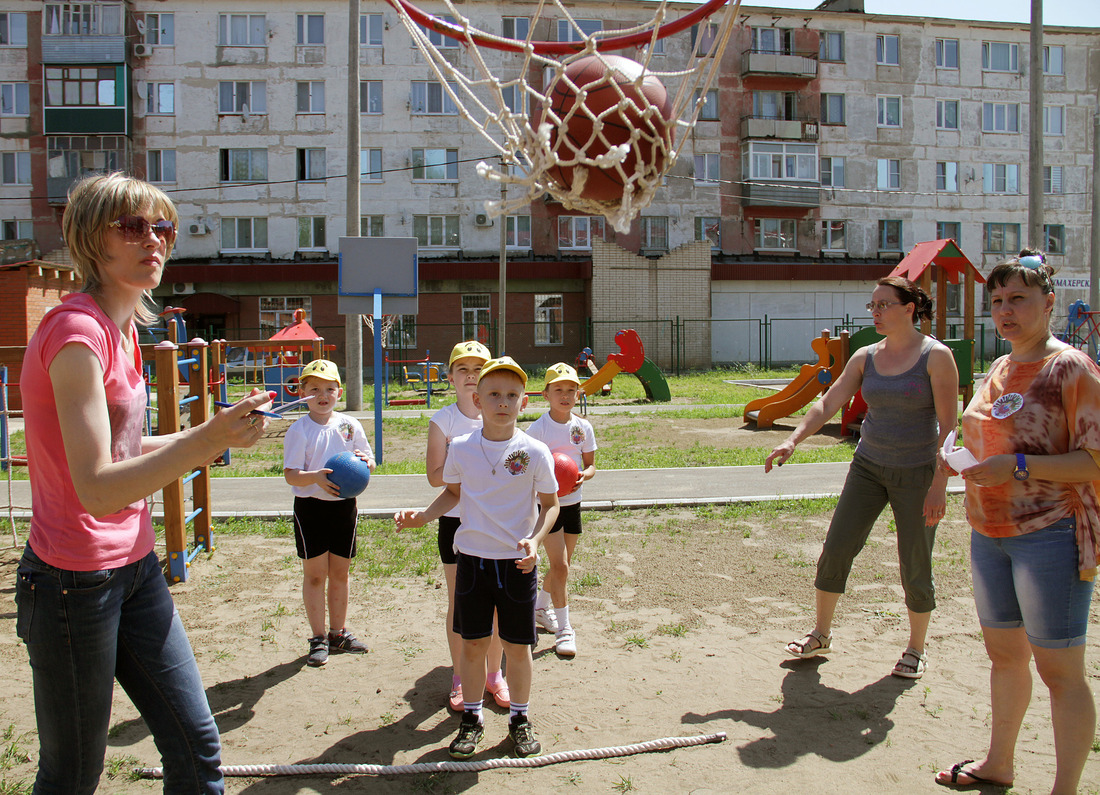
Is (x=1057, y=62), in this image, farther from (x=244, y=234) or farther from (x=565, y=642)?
(x=565, y=642)

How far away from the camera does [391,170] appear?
3675 centimetres

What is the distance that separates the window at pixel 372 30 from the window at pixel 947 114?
1088 inches

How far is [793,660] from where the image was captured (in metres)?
4.55

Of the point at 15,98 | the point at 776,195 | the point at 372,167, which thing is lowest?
the point at 776,195

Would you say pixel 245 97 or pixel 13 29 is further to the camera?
pixel 245 97

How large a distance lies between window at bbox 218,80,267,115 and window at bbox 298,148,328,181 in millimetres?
2621

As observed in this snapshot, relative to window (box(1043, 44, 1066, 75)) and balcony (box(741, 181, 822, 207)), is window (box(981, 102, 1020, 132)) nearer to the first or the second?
window (box(1043, 44, 1066, 75))

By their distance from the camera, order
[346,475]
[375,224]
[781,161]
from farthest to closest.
→ [781,161]
[375,224]
[346,475]

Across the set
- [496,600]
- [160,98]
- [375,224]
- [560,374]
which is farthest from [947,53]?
[496,600]

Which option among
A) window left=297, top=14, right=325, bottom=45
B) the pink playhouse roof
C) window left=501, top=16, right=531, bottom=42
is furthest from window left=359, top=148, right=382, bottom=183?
the pink playhouse roof

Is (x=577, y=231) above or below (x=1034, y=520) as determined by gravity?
above

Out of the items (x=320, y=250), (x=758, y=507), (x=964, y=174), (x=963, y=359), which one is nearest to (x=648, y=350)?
(x=320, y=250)

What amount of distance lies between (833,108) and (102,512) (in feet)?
142

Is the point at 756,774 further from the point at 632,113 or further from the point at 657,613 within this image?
the point at 632,113
